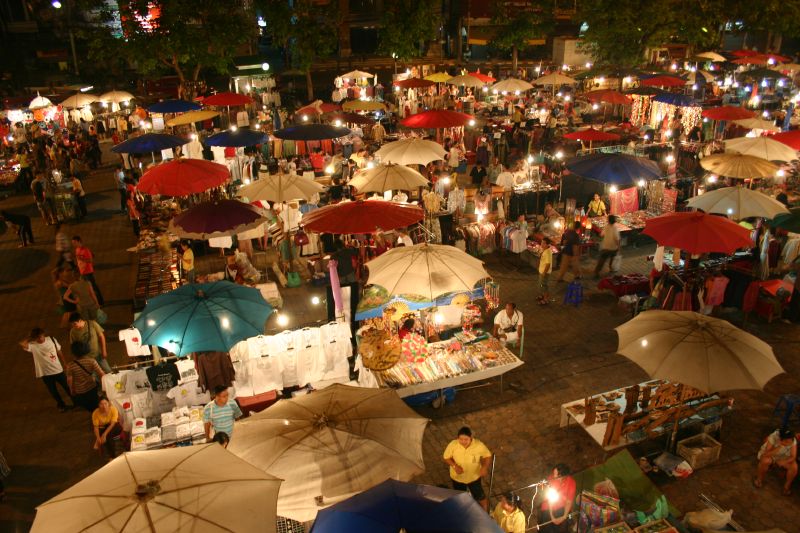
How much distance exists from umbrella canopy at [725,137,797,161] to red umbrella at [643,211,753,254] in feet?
20.5

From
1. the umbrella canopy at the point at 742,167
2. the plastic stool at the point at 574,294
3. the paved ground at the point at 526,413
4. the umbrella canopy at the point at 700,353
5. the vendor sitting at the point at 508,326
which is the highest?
the umbrella canopy at the point at 742,167

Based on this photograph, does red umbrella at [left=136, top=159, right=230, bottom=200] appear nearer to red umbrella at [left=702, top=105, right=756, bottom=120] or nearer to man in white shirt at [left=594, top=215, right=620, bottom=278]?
man in white shirt at [left=594, top=215, right=620, bottom=278]

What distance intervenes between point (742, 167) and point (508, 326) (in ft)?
24.8

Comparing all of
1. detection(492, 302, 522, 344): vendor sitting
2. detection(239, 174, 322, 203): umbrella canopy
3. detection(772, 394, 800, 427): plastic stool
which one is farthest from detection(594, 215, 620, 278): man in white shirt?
detection(239, 174, 322, 203): umbrella canopy

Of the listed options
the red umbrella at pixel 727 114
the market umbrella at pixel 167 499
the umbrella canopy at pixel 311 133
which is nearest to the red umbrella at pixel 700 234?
the market umbrella at pixel 167 499

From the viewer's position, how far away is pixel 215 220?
10484 mm

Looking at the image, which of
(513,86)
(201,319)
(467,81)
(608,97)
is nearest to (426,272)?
(201,319)

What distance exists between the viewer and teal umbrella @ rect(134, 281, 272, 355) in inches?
303

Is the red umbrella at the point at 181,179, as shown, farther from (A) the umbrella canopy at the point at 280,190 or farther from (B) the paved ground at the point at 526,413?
(B) the paved ground at the point at 526,413

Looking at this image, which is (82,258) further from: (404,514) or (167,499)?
(404,514)

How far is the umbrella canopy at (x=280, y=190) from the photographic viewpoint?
12312 mm

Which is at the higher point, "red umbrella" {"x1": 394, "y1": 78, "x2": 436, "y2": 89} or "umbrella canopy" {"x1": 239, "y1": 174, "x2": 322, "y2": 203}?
"red umbrella" {"x1": 394, "y1": 78, "x2": 436, "y2": 89}

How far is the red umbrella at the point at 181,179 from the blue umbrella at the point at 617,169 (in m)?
8.56

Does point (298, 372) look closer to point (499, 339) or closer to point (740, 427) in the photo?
point (499, 339)
